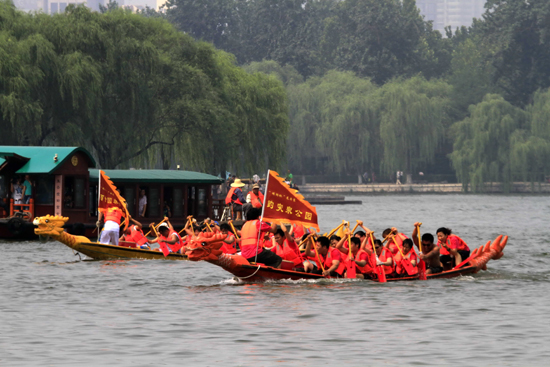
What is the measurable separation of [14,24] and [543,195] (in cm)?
5201

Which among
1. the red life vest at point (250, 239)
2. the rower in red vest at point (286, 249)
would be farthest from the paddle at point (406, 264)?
the red life vest at point (250, 239)

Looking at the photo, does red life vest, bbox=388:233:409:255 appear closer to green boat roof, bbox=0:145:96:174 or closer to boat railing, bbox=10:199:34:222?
green boat roof, bbox=0:145:96:174

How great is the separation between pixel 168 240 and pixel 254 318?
31.7 ft

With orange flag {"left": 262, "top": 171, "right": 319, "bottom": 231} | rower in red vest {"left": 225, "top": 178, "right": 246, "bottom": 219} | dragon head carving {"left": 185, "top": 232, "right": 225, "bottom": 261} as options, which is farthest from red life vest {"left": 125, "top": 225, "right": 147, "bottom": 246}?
dragon head carving {"left": 185, "top": 232, "right": 225, "bottom": 261}

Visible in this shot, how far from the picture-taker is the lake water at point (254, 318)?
1285cm

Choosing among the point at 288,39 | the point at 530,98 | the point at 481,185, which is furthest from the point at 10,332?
the point at 288,39

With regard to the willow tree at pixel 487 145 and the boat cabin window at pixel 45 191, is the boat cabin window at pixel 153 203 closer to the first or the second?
the boat cabin window at pixel 45 191

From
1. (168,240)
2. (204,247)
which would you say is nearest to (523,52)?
(168,240)

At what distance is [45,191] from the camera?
31.7m

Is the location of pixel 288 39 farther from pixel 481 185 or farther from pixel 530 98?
pixel 481 185

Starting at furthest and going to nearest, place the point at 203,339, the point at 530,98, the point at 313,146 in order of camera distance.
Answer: the point at 530,98
the point at 313,146
the point at 203,339

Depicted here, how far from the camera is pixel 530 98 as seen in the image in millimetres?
97250

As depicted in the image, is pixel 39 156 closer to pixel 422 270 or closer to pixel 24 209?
pixel 24 209

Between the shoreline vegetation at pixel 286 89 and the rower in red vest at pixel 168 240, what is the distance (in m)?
14.1
